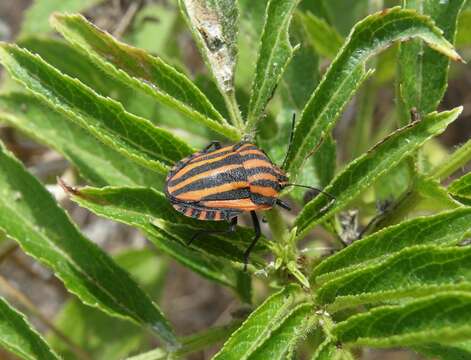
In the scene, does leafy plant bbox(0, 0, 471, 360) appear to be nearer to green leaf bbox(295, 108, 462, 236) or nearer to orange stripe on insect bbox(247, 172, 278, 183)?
green leaf bbox(295, 108, 462, 236)

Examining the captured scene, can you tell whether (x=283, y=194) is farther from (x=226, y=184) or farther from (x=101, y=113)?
(x=101, y=113)

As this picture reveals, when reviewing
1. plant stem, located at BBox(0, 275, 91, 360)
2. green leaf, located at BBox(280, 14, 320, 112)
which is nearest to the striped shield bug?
green leaf, located at BBox(280, 14, 320, 112)

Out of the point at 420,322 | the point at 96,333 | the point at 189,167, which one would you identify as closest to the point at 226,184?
the point at 189,167

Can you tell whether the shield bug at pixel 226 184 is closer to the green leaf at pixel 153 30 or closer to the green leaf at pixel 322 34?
the green leaf at pixel 322 34

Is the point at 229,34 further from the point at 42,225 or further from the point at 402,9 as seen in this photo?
the point at 42,225

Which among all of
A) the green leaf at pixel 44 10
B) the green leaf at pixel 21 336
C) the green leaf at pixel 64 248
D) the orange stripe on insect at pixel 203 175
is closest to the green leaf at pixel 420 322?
the orange stripe on insect at pixel 203 175
